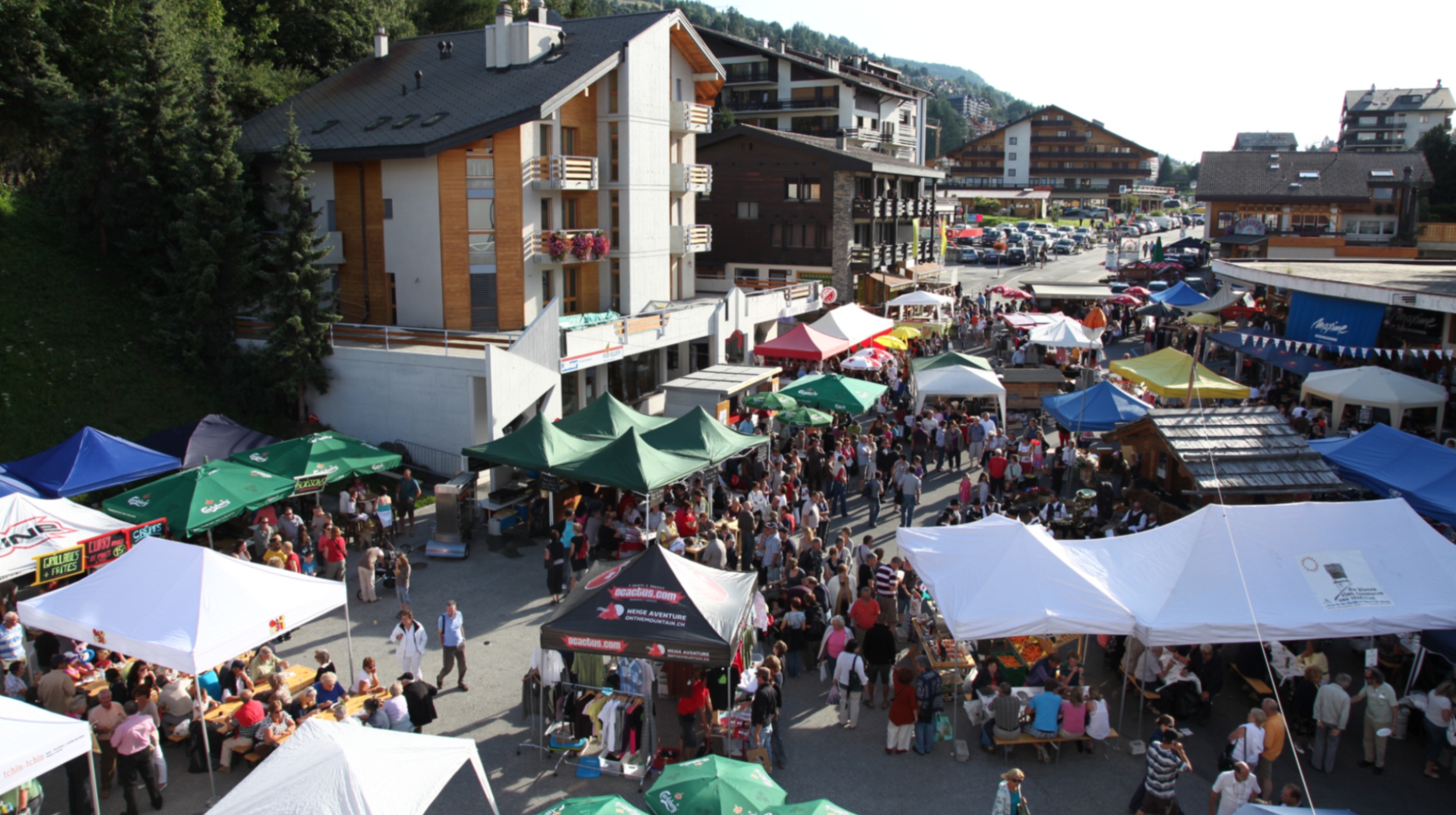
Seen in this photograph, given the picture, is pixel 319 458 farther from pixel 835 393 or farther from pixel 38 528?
pixel 835 393

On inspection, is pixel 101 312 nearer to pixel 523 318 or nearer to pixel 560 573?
pixel 523 318

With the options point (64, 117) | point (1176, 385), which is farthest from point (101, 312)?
point (1176, 385)

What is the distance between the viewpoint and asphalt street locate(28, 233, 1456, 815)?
34.4 ft

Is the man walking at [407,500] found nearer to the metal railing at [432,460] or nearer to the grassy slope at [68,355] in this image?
the metal railing at [432,460]

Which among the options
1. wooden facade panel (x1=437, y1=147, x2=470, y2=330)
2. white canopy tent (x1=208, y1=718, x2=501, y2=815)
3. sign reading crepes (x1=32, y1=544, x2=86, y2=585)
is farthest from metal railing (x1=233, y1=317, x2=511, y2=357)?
white canopy tent (x1=208, y1=718, x2=501, y2=815)

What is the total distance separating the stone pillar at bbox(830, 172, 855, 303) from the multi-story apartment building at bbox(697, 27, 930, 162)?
67.7ft

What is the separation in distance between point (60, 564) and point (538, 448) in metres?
7.37

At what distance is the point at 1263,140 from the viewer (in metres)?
170

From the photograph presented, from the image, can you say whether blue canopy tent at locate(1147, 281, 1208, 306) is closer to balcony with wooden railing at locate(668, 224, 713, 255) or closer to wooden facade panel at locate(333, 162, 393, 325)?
balcony with wooden railing at locate(668, 224, 713, 255)

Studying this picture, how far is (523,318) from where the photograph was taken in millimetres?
26641

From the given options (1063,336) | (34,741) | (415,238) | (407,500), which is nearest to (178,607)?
(34,741)

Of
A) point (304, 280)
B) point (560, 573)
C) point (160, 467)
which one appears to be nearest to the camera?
point (560, 573)

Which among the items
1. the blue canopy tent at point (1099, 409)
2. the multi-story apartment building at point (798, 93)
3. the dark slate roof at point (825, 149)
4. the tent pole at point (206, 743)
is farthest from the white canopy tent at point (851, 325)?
the multi-story apartment building at point (798, 93)

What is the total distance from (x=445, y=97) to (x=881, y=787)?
23385 millimetres
